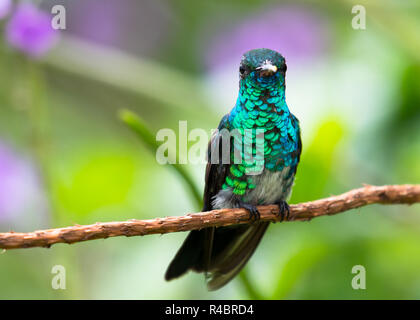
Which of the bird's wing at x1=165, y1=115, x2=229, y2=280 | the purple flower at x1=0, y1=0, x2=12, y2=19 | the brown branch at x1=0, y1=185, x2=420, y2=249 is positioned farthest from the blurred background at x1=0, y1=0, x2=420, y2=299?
the brown branch at x1=0, y1=185, x2=420, y2=249

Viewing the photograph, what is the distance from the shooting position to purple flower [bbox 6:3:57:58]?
2.96m

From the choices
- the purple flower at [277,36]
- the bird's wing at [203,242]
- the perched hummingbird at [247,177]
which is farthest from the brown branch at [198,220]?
the purple flower at [277,36]

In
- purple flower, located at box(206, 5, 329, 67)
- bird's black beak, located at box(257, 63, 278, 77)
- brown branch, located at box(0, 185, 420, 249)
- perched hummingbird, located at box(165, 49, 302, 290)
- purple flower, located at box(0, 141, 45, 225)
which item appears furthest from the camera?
purple flower, located at box(206, 5, 329, 67)

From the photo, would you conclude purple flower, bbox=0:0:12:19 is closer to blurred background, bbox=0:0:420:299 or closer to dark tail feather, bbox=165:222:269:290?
blurred background, bbox=0:0:420:299

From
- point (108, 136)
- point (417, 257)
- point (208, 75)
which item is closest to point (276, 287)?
point (417, 257)

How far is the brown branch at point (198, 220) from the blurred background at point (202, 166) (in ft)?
1.17

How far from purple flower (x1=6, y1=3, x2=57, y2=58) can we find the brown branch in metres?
1.41

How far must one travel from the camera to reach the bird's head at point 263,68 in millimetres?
2105

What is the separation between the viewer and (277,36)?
432 centimetres

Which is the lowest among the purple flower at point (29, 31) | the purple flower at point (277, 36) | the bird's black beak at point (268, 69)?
the bird's black beak at point (268, 69)

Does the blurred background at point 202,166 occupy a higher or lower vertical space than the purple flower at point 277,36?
lower

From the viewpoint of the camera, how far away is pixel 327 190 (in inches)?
116

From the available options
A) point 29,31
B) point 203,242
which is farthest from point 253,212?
point 29,31

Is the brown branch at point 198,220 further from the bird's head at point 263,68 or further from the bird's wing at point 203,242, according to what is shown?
the bird's head at point 263,68
